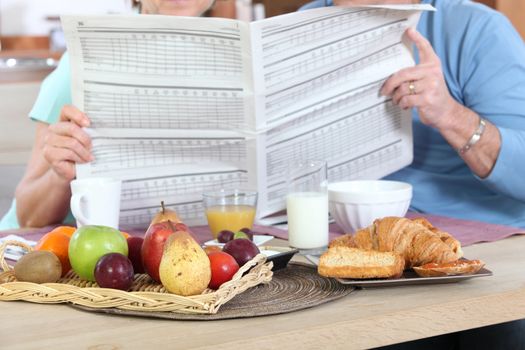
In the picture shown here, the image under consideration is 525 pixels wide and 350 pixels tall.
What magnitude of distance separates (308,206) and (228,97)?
25 cm

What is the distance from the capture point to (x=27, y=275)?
104cm

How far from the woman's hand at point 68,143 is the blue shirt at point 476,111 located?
59cm

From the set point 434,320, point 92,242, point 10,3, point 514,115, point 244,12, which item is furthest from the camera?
point 10,3

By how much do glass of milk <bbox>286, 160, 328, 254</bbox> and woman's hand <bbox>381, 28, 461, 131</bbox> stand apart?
277 mm

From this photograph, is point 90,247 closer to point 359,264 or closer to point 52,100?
point 359,264

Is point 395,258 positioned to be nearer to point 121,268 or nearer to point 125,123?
point 121,268

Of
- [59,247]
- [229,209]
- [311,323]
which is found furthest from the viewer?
[229,209]

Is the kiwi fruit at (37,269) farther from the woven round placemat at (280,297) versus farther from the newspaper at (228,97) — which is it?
the newspaper at (228,97)

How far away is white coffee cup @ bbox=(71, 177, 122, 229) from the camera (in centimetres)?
129

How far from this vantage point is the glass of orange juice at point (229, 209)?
53.1 inches

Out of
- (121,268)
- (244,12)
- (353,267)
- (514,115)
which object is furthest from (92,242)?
(244,12)

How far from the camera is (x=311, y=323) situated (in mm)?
887

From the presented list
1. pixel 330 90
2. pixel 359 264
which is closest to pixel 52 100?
pixel 330 90

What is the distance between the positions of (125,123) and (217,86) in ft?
0.50
